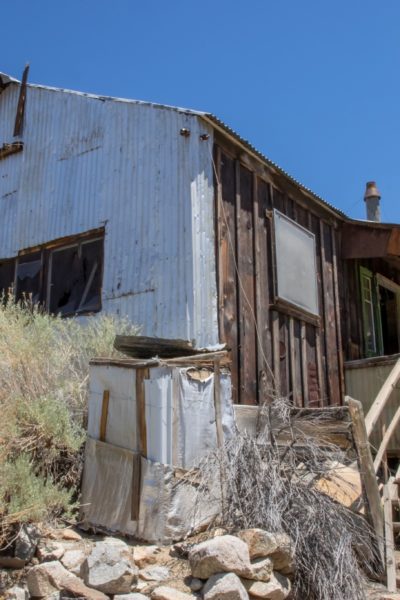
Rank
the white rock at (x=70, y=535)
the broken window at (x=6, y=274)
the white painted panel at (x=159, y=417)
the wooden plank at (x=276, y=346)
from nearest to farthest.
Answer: the white rock at (x=70, y=535) < the white painted panel at (x=159, y=417) < the wooden plank at (x=276, y=346) < the broken window at (x=6, y=274)

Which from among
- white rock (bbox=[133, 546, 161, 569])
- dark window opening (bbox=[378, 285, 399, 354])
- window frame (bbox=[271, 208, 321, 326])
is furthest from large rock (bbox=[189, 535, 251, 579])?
dark window opening (bbox=[378, 285, 399, 354])

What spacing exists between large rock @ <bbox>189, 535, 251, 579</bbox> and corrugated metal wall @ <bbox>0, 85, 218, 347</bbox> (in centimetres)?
375

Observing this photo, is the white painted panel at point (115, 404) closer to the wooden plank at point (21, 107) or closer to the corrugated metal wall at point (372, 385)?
the corrugated metal wall at point (372, 385)

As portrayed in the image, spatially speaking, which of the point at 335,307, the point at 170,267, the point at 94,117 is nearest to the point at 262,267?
the point at 170,267

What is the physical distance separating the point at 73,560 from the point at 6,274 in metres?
7.38

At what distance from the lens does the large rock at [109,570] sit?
531 cm

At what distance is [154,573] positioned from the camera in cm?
566

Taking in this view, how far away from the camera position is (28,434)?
6.99 meters

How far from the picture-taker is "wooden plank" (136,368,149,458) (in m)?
6.59

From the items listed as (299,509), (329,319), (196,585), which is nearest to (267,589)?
(196,585)

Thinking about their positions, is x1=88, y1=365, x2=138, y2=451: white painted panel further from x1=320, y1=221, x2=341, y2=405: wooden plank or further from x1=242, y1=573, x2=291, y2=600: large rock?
x1=320, y1=221, x2=341, y2=405: wooden plank

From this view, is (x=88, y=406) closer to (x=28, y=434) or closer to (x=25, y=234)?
(x=28, y=434)

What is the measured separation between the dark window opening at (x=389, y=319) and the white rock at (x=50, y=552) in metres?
11.3

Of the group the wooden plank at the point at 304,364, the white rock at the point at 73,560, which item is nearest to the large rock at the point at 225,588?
the white rock at the point at 73,560
